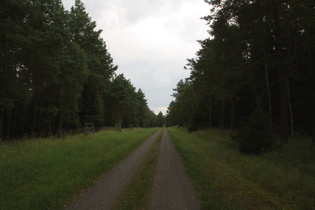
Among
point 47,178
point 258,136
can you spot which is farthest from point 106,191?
point 258,136

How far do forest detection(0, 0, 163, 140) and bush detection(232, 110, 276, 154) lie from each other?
15489mm

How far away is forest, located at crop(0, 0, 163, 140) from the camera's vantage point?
15469 millimetres

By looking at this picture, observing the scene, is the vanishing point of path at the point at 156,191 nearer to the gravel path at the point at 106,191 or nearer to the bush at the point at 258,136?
the gravel path at the point at 106,191

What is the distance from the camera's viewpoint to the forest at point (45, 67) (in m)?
15.5

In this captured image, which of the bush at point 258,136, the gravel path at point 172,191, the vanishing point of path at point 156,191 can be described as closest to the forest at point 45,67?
the vanishing point of path at point 156,191

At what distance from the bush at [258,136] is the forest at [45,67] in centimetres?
1549

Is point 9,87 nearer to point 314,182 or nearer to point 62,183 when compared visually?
point 62,183

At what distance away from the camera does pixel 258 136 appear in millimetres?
11031

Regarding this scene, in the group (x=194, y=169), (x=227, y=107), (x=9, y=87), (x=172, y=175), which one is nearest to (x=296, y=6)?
(x=194, y=169)

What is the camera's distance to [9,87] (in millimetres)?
15578

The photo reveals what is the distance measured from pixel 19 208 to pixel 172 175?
4.63 metres

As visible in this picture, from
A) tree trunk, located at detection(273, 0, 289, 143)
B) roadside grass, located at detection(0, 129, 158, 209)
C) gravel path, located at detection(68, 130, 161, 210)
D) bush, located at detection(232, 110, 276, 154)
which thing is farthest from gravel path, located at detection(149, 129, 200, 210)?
tree trunk, located at detection(273, 0, 289, 143)

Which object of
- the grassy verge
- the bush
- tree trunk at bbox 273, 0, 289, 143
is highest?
tree trunk at bbox 273, 0, 289, 143

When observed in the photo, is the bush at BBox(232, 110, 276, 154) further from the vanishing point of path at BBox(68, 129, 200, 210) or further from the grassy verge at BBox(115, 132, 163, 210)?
the grassy verge at BBox(115, 132, 163, 210)
